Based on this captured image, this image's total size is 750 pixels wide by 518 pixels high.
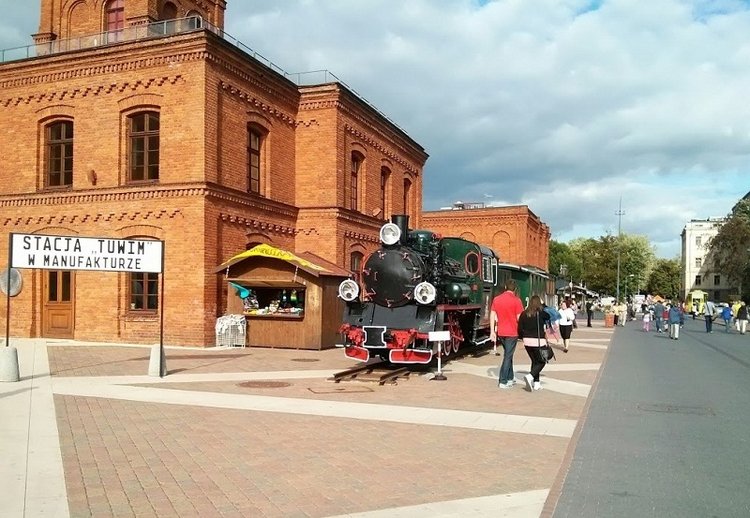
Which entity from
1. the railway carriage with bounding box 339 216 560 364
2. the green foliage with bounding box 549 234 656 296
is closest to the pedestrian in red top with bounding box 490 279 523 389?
the railway carriage with bounding box 339 216 560 364

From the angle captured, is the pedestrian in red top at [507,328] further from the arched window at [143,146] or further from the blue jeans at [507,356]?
the arched window at [143,146]

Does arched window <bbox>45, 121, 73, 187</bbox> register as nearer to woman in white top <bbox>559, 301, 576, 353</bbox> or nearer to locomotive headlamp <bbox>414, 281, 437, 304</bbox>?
locomotive headlamp <bbox>414, 281, 437, 304</bbox>

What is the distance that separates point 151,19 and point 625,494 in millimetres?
21011

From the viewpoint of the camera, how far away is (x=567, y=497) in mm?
5816

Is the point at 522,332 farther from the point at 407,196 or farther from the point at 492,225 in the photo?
the point at 492,225

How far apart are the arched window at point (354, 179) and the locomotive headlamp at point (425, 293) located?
485 inches

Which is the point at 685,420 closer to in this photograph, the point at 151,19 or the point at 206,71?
the point at 206,71

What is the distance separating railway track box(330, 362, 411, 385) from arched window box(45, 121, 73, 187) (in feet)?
40.2

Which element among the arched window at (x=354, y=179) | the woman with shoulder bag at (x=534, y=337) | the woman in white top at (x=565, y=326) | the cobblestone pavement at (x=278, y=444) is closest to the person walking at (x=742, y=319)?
the woman in white top at (x=565, y=326)

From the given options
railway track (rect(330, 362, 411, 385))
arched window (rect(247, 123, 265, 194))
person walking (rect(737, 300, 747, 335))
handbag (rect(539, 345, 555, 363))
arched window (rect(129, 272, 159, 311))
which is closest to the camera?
handbag (rect(539, 345, 555, 363))

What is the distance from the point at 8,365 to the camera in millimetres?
11852

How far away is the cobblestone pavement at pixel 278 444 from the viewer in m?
5.59

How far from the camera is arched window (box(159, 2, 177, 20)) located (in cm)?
2308

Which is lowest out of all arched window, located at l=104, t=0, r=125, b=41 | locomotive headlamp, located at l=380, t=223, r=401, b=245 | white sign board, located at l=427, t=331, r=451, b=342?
white sign board, located at l=427, t=331, r=451, b=342
